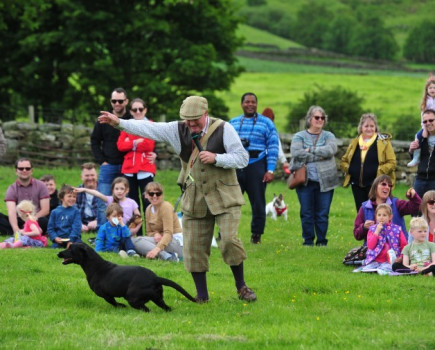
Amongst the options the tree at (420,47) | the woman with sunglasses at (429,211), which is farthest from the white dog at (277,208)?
the tree at (420,47)

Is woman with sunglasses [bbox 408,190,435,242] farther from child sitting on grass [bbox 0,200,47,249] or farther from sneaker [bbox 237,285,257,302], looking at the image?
child sitting on grass [bbox 0,200,47,249]

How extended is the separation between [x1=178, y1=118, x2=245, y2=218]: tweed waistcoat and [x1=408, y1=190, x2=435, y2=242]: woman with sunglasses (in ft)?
11.5

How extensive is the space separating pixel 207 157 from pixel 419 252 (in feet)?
12.5

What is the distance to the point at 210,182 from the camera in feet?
30.3

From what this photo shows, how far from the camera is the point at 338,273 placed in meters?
11.5

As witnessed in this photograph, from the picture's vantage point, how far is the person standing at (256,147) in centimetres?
1452

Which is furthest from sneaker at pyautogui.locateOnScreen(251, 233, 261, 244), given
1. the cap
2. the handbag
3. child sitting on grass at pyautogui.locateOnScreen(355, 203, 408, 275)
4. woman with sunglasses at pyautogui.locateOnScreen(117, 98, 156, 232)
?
the cap

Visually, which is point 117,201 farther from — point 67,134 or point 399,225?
point 67,134

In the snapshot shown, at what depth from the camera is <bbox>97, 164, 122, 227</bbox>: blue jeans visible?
14641 millimetres

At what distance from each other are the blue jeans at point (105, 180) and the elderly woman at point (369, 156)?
379cm

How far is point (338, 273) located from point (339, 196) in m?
12.5

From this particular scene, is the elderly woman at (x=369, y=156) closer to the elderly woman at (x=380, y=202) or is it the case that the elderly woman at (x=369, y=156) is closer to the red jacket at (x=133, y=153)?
the elderly woman at (x=380, y=202)

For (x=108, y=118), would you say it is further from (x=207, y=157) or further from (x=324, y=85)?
(x=324, y=85)

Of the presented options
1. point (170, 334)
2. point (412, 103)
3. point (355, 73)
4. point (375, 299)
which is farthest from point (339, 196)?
point (355, 73)
